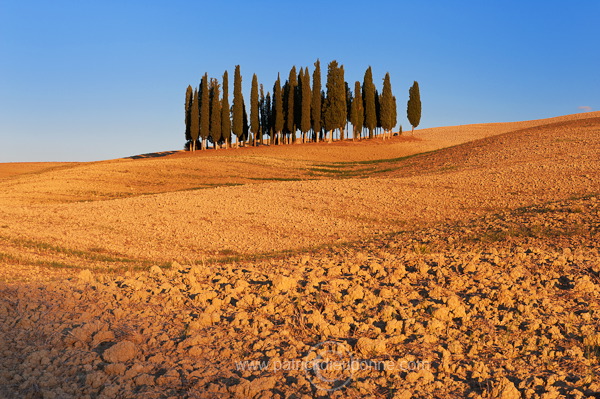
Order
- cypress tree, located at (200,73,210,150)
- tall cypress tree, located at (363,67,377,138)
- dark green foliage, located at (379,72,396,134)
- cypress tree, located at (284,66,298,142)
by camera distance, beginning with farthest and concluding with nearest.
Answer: dark green foliage, located at (379,72,396,134) < tall cypress tree, located at (363,67,377,138) < cypress tree, located at (284,66,298,142) < cypress tree, located at (200,73,210,150)

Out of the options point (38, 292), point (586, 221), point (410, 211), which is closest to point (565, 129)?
point (410, 211)

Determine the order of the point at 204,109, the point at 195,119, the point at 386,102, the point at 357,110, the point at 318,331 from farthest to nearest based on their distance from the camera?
the point at 386,102, the point at 357,110, the point at 195,119, the point at 204,109, the point at 318,331

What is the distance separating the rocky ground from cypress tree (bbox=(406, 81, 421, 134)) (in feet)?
206

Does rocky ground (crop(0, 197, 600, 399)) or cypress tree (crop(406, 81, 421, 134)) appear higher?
cypress tree (crop(406, 81, 421, 134))

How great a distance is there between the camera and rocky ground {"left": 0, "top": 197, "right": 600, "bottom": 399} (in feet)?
16.1

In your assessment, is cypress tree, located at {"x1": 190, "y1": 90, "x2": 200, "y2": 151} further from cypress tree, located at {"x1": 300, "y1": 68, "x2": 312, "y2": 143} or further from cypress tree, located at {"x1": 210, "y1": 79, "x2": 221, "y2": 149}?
cypress tree, located at {"x1": 300, "y1": 68, "x2": 312, "y2": 143}

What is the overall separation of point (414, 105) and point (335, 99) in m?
15.4

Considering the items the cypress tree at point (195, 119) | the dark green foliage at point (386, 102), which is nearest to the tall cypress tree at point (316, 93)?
the dark green foliage at point (386, 102)

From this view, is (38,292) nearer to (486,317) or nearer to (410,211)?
(486,317)

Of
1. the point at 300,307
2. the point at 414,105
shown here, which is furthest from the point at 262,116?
the point at 300,307

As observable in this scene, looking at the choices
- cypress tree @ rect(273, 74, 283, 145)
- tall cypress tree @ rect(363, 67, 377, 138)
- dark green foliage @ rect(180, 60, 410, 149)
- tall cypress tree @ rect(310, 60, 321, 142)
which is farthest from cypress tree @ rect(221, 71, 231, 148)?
tall cypress tree @ rect(363, 67, 377, 138)

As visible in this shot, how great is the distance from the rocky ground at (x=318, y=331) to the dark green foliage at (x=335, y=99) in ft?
169

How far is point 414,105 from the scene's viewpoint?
69500mm

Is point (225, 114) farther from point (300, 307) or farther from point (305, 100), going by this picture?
point (300, 307)
